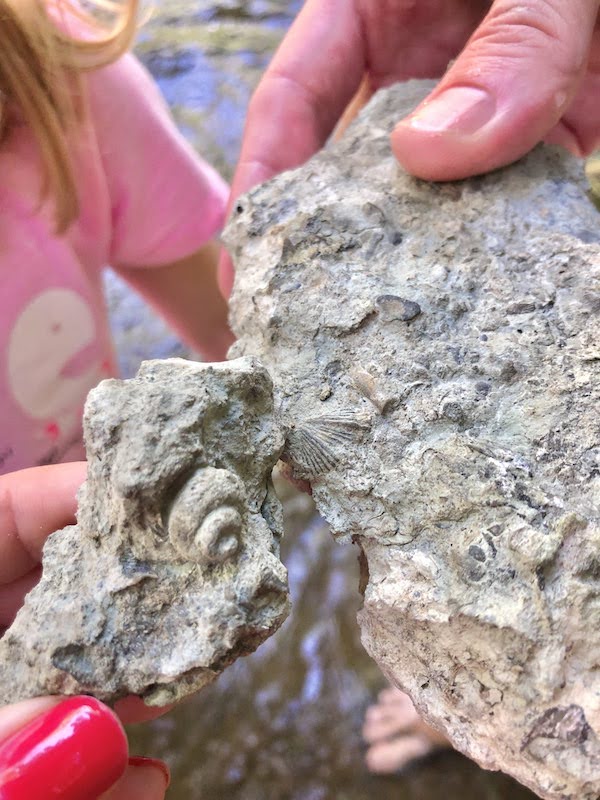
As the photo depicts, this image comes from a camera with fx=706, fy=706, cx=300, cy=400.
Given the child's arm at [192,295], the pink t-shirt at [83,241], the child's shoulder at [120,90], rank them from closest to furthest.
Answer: the pink t-shirt at [83,241], the child's shoulder at [120,90], the child's arm at [192,295]

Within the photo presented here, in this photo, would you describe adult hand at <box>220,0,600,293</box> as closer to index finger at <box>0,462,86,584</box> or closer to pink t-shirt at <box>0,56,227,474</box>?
pink t-shirt at <box>0,56,227,474</box>

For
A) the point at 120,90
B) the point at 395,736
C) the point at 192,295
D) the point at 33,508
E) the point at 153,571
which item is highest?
the point at 120,90

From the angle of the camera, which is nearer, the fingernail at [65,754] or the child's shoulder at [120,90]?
the fingernail at [65,754]

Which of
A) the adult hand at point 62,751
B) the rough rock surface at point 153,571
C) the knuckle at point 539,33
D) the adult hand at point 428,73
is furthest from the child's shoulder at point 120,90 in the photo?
the adult hand at point 62,751

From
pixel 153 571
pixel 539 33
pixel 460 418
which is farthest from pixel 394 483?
pixel 539 33

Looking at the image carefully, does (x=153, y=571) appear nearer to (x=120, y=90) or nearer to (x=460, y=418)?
(x=460, y=418)

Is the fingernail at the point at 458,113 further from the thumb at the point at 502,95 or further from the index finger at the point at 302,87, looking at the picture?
the index finger at the point at 302,87

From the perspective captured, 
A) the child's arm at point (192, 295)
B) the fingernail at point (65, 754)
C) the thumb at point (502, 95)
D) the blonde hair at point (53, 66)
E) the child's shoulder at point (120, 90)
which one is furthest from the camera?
the child's arm at point (192, 295)
